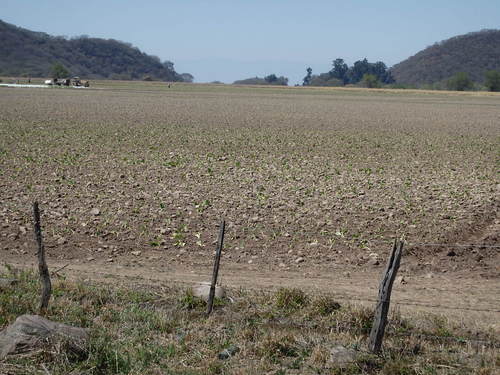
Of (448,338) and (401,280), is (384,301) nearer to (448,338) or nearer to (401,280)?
(448,338)

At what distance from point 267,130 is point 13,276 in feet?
82.0

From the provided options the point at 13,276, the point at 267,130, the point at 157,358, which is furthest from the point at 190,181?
the point at 267,130

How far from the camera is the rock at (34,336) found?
22.9 ft

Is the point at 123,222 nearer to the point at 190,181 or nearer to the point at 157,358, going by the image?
the point at 190,181

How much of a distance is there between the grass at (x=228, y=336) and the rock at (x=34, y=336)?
9cm

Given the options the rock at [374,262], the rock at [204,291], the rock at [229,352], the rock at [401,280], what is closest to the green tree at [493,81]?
the rock at [374,262]

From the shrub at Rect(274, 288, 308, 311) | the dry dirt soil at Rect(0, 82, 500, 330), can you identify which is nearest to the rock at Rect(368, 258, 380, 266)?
the dry dirt soil at Rect(0, 82, 500, 330)

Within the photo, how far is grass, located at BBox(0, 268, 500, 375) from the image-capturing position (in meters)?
7.01

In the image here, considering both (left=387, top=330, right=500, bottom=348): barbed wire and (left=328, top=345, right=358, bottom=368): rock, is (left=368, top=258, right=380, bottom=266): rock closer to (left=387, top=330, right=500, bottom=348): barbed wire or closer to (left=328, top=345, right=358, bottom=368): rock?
(left=387, top=330, right=500, bottom=348): barbed wire

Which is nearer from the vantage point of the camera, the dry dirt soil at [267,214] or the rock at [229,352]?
the rock at [229,352]

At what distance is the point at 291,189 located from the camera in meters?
17.1

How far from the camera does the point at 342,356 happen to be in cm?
715

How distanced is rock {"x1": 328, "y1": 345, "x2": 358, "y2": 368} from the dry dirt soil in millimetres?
2257

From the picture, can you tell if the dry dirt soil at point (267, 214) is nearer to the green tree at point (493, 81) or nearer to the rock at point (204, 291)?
the rock at point (204, 291)
